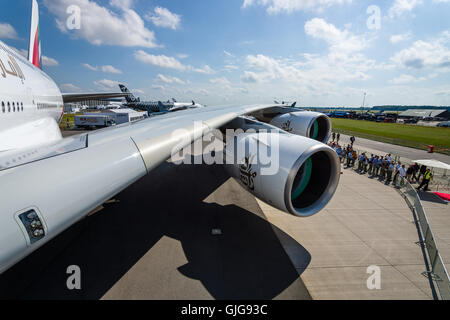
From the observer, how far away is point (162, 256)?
5074 mm

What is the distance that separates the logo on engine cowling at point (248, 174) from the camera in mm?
4793

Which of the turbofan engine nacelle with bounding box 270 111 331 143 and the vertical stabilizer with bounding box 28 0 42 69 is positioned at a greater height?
the vertical stabilizer with bounding box 28 0 42 69

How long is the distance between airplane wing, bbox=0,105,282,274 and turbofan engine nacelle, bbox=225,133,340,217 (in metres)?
1.90

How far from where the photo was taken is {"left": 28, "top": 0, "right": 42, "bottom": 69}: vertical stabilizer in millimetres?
13048

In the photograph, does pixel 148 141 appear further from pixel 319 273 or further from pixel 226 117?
pixel 319 273

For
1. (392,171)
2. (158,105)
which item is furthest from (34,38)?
(158,105)

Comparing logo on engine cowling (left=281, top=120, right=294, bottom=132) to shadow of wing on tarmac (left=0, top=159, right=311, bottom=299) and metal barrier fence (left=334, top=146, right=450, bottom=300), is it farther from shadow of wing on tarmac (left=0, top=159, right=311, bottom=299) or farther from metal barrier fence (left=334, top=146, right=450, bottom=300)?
metal barrier fence (left=334, top=146, right=450, bottom=300)

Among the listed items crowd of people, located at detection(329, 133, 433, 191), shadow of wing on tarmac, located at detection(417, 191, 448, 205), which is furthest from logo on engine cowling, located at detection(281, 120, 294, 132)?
shadow of wing on tarmac, located at detection(417, 191, 448, 205)

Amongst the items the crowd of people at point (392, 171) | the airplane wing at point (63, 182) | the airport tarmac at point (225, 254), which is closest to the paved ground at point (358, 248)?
the airport tarmac at point (225, 254)

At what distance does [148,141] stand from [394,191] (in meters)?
11.3

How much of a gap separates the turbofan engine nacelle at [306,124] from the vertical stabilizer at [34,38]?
1625 centimetres

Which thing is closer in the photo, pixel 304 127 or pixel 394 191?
pixel 304 127

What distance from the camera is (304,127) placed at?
8.94 metres
